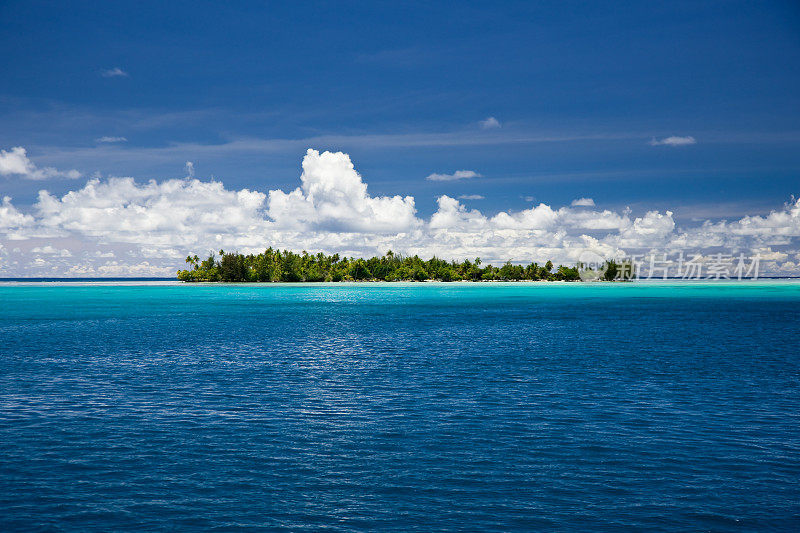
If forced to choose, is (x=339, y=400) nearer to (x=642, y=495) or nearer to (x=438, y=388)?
(x=438, y=388)

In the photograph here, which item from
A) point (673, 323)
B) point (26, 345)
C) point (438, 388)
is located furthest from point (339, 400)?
point (673, 323)

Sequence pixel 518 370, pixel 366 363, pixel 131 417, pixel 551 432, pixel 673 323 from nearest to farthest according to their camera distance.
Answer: pixel 551 432, pixel 131 417, pixel 518 370, pixel 366 363, pixel 673 323

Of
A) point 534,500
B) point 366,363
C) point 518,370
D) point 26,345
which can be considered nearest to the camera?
point 534,500

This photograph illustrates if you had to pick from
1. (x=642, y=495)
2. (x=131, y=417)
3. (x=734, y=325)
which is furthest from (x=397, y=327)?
(x=642, y=495)

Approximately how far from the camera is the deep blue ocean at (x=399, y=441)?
59.4ft

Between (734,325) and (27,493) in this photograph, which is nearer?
(27,493)

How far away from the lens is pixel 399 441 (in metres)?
25.3

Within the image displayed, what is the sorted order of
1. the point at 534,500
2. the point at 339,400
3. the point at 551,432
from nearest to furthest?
the point at 534,500 < the point at 551,432 < the point at 339,400

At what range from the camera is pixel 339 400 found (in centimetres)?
3375

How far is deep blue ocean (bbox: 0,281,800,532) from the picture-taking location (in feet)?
59.4

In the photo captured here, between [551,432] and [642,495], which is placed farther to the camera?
[551,432]

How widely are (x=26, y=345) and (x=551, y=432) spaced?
185 ft

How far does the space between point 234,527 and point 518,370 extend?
3074 centimetres

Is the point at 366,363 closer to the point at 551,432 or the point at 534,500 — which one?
the point at 551,432
